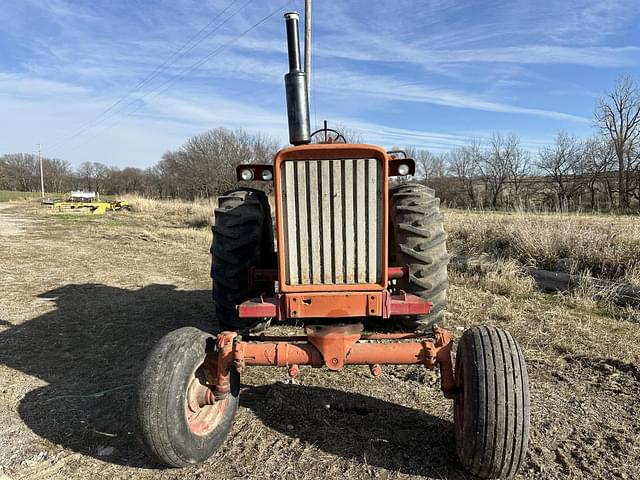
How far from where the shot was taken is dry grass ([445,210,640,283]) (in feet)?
21.6

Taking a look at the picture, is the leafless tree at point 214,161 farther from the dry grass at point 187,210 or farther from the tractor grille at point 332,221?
the tractor grille at point 332,221

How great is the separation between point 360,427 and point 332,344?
0.71 meters

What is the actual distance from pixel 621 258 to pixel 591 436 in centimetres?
460

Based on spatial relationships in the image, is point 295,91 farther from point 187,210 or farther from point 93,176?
point 93,176

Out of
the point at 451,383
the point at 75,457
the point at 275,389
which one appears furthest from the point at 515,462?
the point at 75,457

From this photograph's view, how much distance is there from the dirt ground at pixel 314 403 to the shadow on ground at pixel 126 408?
0.01 m

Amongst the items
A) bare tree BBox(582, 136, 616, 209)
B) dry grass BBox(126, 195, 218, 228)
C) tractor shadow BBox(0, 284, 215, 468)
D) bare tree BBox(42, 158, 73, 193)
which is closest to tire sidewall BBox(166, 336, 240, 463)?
tractor shadow BBox(0, 284, 215, 468)

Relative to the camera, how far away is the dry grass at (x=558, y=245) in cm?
657

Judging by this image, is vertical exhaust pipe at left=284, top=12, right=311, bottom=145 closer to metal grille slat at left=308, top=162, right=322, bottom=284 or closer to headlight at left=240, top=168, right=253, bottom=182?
headlight at left=240, top=168, right=253, bottom=182

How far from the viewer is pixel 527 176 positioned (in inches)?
1718

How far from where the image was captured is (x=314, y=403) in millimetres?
3289

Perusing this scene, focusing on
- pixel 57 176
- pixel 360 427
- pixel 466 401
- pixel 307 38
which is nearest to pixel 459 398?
pixel 466 401

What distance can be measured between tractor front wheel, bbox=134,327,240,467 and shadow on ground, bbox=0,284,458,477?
0.81 ft

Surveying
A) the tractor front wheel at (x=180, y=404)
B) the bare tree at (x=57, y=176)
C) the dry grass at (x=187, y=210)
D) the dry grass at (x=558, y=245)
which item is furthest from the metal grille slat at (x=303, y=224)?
the bare tree at (x=57, y=176)
